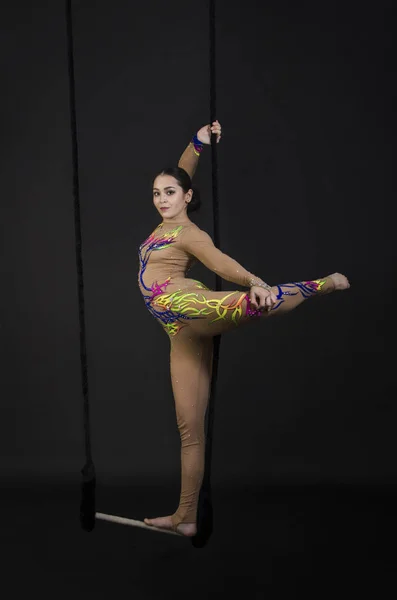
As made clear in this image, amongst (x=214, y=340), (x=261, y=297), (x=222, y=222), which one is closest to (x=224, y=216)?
(x=222, y=222)

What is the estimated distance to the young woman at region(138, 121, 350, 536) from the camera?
2.55m

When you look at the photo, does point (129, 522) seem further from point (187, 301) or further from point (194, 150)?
point (194, 150)

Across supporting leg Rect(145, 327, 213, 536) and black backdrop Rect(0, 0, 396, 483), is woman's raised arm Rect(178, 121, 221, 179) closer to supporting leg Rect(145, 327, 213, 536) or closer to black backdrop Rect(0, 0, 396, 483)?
supporting leg Rect(145, 327, 213, 536)

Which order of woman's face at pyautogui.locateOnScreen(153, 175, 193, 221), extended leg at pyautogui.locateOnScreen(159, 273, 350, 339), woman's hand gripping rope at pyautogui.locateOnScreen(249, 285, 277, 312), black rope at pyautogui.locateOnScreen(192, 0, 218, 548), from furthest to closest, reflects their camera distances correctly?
woman's face at pyautogui.locateOnScreen(153, 175, 193, 221) < black rope at pyautogui.locateOnScreen(192, 0, 218, 548) < extended leg at pyautogui.locateOnScreen(159, 273, 350, 339) < woman's hand gripping rope at pyautogui.locateOnScreen(249, 285, 277, 312)

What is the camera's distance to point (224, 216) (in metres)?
3.88

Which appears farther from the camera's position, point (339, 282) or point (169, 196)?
point (169, 196)

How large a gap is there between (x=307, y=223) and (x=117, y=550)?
1814mm

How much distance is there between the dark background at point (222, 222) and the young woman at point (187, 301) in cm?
105

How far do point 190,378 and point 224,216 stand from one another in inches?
52.2

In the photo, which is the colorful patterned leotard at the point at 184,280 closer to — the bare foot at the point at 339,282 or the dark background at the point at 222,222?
the bare foot at the point at 339,282

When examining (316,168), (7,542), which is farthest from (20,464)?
(316,168)

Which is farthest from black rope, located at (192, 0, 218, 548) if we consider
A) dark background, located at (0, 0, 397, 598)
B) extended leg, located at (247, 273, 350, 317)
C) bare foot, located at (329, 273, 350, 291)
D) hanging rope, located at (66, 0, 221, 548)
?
dark background, located at (0, 0, 397, 598)

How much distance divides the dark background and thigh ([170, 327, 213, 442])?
3.88 feet

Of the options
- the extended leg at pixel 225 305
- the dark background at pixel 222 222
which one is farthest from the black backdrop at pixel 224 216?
the extended leg at pixel 225 305
